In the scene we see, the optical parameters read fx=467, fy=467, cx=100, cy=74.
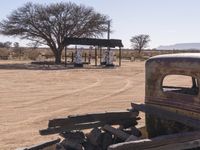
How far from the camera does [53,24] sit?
50312 millimetres

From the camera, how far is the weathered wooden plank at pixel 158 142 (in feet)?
16.3

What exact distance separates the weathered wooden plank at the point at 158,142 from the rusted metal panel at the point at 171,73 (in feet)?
2.22

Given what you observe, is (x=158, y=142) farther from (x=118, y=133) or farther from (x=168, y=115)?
(x=118, y=133)

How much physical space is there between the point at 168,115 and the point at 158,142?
114cm

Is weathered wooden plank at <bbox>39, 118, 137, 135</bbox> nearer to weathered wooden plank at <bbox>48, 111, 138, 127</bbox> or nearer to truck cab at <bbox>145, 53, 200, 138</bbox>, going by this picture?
weathered wooden plank at <bbox>48, 111, 138, 127</bbox>

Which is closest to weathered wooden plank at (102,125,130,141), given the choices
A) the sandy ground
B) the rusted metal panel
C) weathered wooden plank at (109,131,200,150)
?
the rusted metal panel

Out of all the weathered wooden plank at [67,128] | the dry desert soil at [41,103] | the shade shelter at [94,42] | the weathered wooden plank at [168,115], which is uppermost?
the shade shelter at [94,42]

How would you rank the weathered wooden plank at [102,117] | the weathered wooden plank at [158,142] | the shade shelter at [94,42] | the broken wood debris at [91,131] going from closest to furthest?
the weathered wooden plank at [158,142] < the broken wood debris at [91,131] < the weathered wooden plank at [102,117] < the shade shelter at [94,42]

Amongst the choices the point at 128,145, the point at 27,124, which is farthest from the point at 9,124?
the point at 128,145

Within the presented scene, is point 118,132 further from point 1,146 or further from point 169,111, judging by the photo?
point 1,146

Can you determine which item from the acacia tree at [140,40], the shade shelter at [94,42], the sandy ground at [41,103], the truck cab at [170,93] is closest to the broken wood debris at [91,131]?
the truck cab at [170,93]

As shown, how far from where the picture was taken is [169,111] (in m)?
6.47

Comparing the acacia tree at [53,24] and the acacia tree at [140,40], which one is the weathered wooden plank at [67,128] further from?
the acacia tree at [140,40]

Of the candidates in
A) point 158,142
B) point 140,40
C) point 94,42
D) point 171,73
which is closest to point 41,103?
point 171,73
